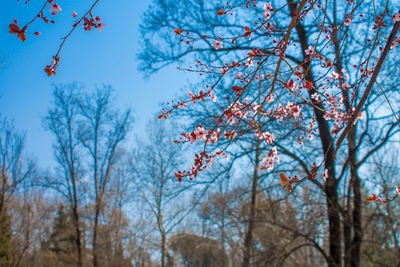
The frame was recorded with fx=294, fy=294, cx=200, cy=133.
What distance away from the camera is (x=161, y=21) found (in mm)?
6109

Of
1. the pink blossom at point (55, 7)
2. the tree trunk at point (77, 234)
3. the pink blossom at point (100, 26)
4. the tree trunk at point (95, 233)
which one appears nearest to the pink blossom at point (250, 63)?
the pink blossom at point (100, 26)

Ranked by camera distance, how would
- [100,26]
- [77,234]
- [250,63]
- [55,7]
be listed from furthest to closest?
1. [77,234]
2. [250,63]
3. [100,26]
4. [55,7]

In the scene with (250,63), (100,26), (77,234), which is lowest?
(77,234)

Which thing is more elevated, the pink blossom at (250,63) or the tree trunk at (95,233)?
the pink blossom at (250,63)

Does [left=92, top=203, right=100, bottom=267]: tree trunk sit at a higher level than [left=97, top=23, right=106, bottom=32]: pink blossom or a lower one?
lower

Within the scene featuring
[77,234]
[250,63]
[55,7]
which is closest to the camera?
[55,7]

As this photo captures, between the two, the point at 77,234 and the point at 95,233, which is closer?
the point at 95,233

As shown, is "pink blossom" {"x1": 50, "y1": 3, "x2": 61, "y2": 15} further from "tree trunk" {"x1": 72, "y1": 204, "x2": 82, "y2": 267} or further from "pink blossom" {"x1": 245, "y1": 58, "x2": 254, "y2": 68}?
"tree trunk" {"x1": 72, "y1": 204, "x2": 82, "y2": 267}

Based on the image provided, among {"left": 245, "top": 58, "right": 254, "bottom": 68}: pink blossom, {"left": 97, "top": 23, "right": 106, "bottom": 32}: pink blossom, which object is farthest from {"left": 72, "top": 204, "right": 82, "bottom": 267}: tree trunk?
{"left": 97, "top": 23, "right": 106, "bottom": 32}: pink blossom

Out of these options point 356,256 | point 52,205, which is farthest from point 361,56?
point 52,205

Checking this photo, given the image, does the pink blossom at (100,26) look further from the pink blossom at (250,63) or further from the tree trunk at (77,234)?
the tree trunk at (77,234)

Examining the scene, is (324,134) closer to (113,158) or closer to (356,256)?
(356,256)

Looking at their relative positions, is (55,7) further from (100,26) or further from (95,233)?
(95,233)

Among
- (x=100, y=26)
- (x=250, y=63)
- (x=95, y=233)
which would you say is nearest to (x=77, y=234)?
(x=95, y=233)
